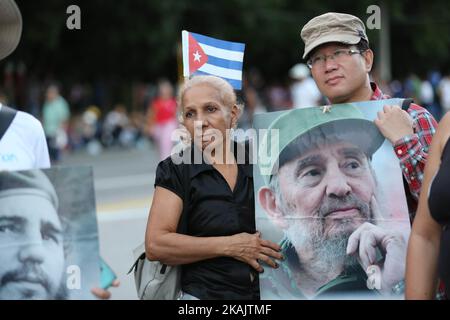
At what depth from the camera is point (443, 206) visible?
3.30m

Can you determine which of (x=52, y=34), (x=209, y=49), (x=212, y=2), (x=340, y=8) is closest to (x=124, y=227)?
(x=209, y=49)

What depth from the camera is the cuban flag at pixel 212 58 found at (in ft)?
14.6

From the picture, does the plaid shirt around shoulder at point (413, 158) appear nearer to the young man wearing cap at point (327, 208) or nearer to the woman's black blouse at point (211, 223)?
the young man wearing cap at point (327, 208)

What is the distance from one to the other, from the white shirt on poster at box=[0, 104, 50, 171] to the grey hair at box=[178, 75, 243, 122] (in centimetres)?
65

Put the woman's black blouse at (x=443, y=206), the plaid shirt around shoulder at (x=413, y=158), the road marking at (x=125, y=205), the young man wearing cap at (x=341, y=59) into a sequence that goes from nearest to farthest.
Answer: the woman's black blouse at (x=443, y=206) → the plaid shirt around shoulder at (x=413, y=158) → the young man wearing cap at (x=341, y=59) → the road marking at (x=125, y=205)

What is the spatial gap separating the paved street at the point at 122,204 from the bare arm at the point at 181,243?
11.5ft

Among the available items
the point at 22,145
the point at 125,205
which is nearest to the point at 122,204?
the point at 125,205

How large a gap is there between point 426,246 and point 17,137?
1763 mm

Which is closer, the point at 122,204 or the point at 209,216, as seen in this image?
the point at 209,216

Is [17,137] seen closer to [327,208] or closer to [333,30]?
[327,208]

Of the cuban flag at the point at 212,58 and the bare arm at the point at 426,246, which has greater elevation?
the cuban flag at the point at 212,58

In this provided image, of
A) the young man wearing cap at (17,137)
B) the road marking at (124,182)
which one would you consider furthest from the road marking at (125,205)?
the young man wearing cap at (17,137)

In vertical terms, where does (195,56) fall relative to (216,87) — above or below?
above

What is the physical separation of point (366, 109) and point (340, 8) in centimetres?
4092
